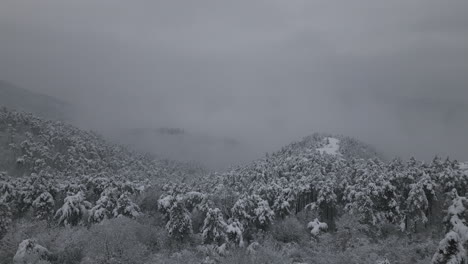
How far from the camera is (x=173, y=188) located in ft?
222

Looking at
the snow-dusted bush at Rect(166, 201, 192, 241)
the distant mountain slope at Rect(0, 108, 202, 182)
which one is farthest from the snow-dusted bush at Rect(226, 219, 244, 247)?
the distant mountain slope at Rect(0, 108, 202, 182)

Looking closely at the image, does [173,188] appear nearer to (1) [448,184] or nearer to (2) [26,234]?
(2) [26,234]

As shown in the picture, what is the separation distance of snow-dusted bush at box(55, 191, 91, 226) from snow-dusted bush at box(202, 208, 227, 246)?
17941 millimetres

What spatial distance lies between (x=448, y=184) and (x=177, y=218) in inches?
1642

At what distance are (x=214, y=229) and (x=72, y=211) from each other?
20.0m

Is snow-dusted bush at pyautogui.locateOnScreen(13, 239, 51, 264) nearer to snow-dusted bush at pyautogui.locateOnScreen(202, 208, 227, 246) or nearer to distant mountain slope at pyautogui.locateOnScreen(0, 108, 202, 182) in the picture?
snow-dusted bush at pyautogui.locateOnScreen(202, 208, 227, 246)

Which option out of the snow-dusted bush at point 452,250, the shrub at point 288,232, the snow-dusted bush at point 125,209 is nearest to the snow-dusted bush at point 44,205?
the snow-dusted bush at point 125,209

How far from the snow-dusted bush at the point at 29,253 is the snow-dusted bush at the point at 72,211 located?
1423 centimetres

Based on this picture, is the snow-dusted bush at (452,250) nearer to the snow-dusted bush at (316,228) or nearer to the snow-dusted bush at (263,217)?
the snow-dusted bush at (316,228)

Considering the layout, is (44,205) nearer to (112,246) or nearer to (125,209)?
(125,209)

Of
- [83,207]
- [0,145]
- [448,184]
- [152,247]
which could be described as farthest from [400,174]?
[0,145]

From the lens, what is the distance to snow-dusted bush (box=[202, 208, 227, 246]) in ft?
134

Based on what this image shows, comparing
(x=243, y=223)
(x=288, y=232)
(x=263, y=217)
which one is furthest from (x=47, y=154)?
(x=288, y=232)

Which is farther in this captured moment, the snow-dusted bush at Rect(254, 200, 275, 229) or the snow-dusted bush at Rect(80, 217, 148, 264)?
the snow-dusted bush at Rect(254, 200, 275, 229)
